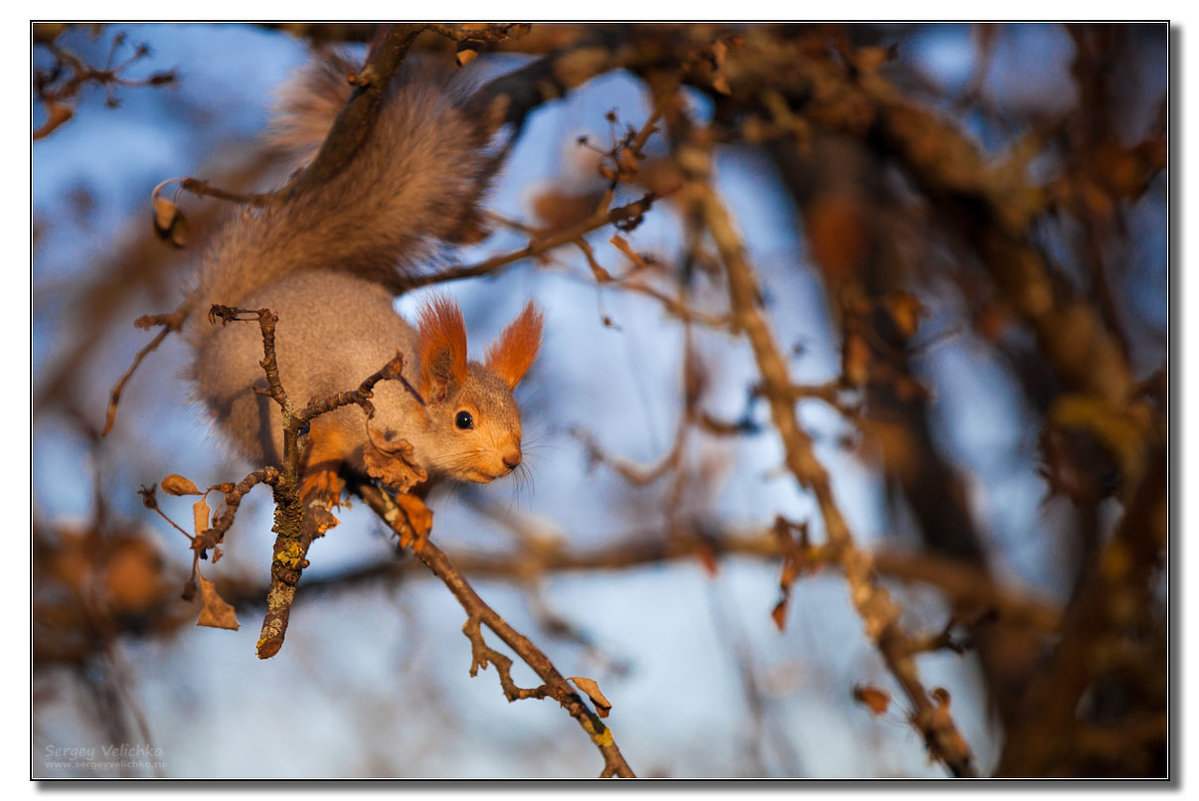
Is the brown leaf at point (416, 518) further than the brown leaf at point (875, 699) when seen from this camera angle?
No

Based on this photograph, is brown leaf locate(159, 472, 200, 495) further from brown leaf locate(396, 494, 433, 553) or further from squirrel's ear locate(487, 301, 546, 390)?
squirrel's ear locate(487, 301, 546, 390)

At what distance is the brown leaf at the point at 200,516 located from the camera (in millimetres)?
1057

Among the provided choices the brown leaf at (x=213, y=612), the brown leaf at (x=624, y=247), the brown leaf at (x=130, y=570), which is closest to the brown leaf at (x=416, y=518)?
the brown leaf at (x=213, y=612)

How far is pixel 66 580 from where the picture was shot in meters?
2.03

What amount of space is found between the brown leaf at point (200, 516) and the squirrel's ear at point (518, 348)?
0.42m

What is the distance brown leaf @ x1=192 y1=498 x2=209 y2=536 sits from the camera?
3.47 feet

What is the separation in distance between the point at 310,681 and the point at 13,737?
676mm

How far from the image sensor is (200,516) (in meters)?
1.06

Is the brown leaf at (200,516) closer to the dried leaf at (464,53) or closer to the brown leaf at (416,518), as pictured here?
the brown leaf at (416,518)

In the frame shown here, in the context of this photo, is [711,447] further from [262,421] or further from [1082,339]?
[262,421]

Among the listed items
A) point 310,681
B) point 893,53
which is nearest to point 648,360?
point 893,53

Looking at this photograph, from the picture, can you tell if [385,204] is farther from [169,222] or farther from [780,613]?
[780,613]

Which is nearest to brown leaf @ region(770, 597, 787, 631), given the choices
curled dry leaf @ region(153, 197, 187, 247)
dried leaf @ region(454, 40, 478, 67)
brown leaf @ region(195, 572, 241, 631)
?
brown leaf @ region(195, 572, 241, 631)

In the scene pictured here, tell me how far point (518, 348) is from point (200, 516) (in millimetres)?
467
